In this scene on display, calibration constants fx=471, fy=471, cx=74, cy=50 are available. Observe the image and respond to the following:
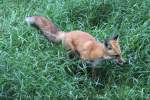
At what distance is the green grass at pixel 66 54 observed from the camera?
6.02m

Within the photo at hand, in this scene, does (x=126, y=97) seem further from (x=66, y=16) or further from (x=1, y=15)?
(x=1, y=15)

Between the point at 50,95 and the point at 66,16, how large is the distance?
199 cm

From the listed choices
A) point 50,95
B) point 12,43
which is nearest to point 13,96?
point 50,95

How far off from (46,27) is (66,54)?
645mm

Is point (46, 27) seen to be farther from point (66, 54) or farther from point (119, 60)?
point (119, 60)

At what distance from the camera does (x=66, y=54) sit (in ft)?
21.6

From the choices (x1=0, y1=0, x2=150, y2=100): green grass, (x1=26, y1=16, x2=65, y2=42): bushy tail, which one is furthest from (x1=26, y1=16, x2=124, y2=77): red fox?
(x1=0, y1=0, x2=150, y2=100): green grass

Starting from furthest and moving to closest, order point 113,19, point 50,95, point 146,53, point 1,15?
point 1,15 → point 113,19 → point 146,53 → point 50,95

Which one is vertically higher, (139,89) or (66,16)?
(66,16)

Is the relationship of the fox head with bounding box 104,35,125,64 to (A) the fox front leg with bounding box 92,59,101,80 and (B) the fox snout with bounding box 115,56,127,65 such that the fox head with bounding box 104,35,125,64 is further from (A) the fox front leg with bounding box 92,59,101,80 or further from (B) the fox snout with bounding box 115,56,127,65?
(A) the fox front leg with bounding box 92,59,101,80

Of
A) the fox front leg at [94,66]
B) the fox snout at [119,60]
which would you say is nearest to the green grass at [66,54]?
the fox front leg at [94,66]

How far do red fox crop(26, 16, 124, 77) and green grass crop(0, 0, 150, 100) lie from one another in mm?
126

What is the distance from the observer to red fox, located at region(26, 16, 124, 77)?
625 cm

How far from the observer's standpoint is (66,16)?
759cm
